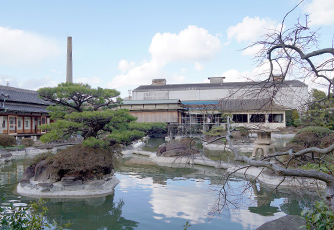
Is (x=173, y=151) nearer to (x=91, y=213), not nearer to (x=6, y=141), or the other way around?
(x=91, y=213)

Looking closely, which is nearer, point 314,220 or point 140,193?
point 314,220

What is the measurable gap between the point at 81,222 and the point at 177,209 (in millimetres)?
2553

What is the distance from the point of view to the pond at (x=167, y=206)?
6.21 m

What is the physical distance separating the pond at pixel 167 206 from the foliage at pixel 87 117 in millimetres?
1907

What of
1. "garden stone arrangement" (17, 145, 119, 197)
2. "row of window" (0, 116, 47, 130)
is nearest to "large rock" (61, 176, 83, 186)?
"garden stone arrangement" (17, 145, 119, 197)

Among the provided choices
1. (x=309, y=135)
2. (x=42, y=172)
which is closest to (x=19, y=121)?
(x=42, y=172)

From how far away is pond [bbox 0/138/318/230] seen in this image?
20.4ft

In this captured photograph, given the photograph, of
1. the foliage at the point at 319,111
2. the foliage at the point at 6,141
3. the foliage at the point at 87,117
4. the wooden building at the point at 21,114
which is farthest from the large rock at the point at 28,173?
the wooden building at the point at 21,114

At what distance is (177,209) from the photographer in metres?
7.05

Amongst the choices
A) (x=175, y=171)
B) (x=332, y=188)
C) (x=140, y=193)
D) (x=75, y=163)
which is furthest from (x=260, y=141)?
(x=332, y=188)

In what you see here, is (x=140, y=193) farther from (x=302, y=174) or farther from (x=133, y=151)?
(x=133, y=151)

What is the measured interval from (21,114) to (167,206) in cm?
2053

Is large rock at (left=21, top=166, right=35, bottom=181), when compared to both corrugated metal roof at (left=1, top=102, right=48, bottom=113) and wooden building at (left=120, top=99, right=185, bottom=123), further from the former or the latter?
wooden building at (left=120, top=99, right=185, bottom=123)

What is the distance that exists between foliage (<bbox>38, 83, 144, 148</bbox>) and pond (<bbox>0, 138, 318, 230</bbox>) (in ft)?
6.26
